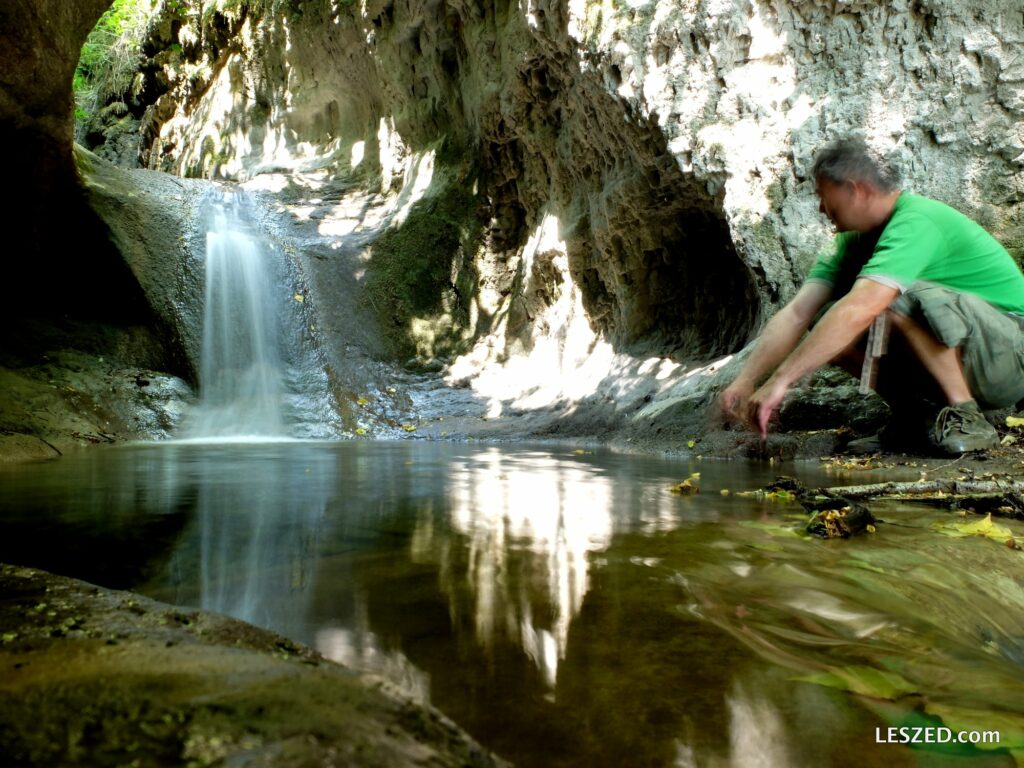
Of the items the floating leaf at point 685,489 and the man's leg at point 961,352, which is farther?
the man's leg at point 961,352

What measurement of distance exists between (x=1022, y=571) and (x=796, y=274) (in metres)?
5.02

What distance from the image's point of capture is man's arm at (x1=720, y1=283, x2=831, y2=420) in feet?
8.45

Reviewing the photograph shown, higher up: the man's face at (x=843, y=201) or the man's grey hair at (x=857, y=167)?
the man's grey hair at (x=857, y=167)

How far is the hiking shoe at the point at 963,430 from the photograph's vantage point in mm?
3561

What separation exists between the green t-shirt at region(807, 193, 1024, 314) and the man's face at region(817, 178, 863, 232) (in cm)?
12

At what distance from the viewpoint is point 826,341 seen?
89.8 inches

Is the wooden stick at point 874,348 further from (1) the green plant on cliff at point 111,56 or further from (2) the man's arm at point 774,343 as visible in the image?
(1) the green plant on cliff at point 111,56

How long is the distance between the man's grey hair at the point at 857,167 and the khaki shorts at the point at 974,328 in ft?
2.76

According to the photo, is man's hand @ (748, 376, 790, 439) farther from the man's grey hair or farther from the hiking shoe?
the hiking shoe

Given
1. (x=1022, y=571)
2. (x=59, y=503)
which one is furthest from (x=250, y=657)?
(x=59, y=503)

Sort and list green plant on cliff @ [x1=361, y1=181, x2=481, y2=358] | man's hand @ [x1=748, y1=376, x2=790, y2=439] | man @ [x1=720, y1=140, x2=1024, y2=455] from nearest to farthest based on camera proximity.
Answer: man's hand @ [x1=748, y1=376, x2=790, y2=439] → man @ [x1=720, y1=140, x2=1024, y2=455] → green plant on cliff @ [x1=361, y1=181, x2=481, y2=358]

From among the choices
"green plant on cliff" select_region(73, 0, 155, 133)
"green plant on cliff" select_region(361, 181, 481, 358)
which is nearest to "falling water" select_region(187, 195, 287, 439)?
"green plant on cliff" select_region(361, 181, 481, 358)

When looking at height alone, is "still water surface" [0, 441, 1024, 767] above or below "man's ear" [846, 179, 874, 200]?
below

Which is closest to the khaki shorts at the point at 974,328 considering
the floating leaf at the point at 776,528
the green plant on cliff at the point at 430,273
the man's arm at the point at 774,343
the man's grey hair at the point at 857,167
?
the man's arm at the point at 774,343
